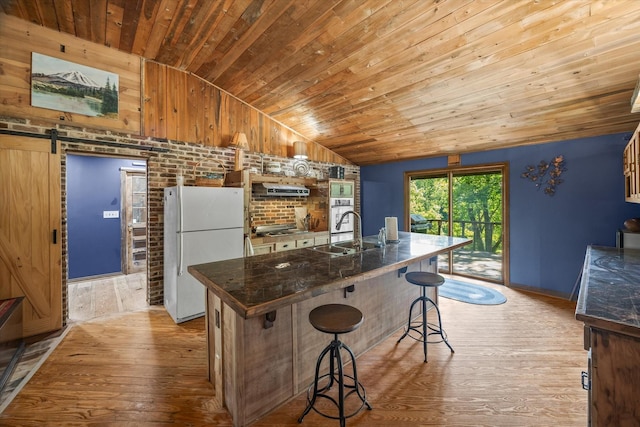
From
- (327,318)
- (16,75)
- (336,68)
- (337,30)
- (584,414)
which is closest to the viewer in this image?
(327,318)

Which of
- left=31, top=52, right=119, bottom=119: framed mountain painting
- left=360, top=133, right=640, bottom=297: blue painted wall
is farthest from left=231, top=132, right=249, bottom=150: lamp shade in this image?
left=360, top=133, right=640, bottom=297: blue painted wall

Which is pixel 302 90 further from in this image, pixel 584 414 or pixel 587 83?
pixel 584 414

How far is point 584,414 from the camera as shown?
1.79 meters

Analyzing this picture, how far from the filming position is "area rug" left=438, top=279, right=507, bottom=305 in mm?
3781

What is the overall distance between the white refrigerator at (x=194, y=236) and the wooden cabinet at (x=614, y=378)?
335 cm

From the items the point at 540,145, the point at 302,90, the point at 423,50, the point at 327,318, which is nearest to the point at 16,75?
the point at 302,90

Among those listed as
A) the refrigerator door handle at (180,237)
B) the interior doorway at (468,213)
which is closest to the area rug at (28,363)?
the refrigerator door handle at (180,237)

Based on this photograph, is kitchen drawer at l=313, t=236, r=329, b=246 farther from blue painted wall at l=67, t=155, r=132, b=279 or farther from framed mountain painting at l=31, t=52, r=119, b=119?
blue painted wall at l=67, t=155, r=132, b=279

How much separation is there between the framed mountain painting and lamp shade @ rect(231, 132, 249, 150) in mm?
1448

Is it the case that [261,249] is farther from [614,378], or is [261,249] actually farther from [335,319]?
[614,378]

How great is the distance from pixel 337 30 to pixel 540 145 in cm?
342

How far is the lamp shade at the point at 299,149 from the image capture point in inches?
193

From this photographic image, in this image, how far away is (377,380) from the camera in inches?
84.9

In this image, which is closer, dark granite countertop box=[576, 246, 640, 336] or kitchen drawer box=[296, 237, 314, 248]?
dark granite countertop box=[576, 246, 640, 336]
